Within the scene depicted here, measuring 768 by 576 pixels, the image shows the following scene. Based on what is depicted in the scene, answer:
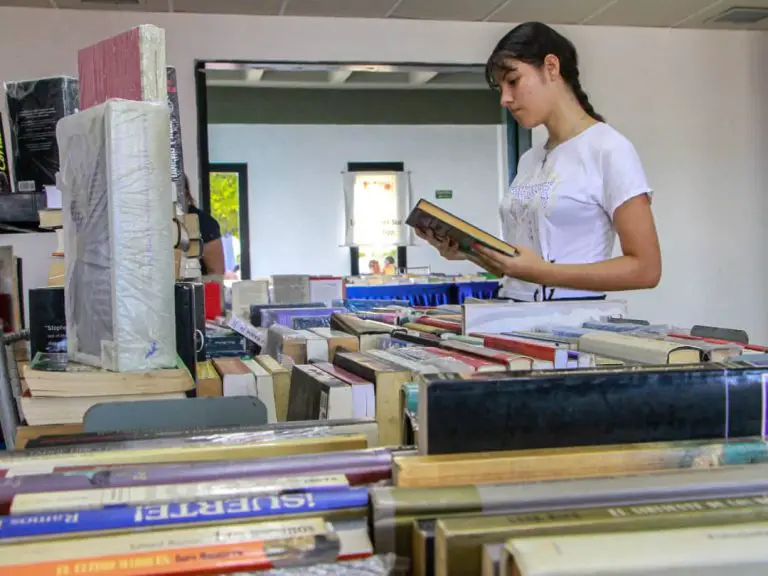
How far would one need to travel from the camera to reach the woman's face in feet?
5.51

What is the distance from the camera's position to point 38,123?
2.13 metres

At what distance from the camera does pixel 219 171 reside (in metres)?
7.65

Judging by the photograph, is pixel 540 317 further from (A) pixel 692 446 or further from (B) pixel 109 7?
(B) pixel 109 7

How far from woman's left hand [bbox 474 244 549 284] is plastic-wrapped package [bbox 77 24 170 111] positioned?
26.5 inches

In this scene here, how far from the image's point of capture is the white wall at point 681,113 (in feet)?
13.9

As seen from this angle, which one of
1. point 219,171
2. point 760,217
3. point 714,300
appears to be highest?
point 219,171

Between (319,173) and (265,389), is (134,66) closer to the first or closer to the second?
(265,389)

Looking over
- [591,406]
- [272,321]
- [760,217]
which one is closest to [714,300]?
[760,217]

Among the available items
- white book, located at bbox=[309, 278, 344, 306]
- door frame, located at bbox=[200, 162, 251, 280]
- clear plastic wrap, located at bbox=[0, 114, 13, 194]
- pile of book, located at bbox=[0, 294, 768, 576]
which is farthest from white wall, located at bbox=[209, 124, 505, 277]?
pile of book, located at bbox=[0, 294, 768, 576]

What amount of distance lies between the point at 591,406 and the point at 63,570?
1.14 ft

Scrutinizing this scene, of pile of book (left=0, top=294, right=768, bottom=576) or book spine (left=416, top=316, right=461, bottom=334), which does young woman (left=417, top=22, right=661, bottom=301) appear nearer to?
Answer: book spine (left=416, top=316, right=461, bottom=334)

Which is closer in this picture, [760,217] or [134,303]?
[134,303]

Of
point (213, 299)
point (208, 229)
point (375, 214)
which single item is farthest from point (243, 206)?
point (213, 299)

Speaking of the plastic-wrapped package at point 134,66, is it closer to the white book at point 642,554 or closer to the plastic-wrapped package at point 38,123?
the plastic-wrapped package at point 38,123
